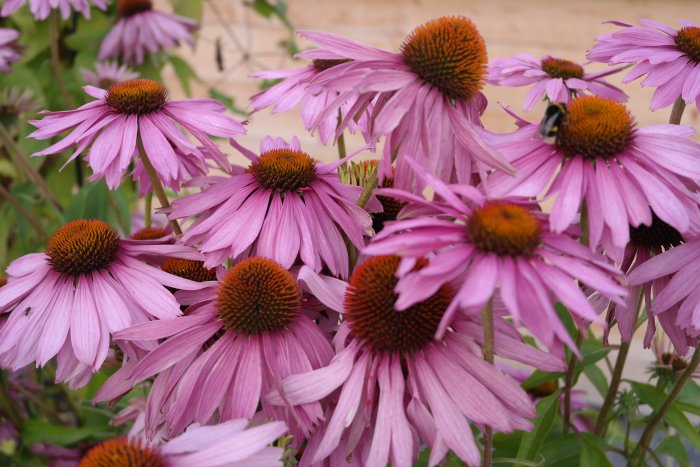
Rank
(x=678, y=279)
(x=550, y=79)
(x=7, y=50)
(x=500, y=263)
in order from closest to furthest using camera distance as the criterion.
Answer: (x=500, y=263), (x=678, y=279), (x=550, y=79), (x=7, y=50)

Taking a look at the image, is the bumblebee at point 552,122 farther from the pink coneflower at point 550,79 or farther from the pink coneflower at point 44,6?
the pink coneflower at point 44,6

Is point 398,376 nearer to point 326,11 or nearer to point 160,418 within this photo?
point 160,418

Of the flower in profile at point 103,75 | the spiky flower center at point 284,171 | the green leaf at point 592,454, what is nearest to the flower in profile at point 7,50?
the flower in profile at point 103,75

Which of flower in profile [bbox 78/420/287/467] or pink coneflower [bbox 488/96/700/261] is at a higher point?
pink coneflower [bbox 488/96/700/261]

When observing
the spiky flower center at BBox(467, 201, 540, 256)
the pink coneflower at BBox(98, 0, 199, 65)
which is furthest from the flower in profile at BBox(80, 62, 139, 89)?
the spiky flower center at BBox(467, 201, 540, 256)

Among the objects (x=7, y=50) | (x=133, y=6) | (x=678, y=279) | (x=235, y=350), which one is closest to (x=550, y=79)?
(x=678, y=279)

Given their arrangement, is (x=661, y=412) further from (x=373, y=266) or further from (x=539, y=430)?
(x=373, y=266)

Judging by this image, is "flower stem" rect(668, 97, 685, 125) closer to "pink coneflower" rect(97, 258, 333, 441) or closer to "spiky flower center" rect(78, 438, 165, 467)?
"pink coneflower" rect(97, 258, 333, 441)

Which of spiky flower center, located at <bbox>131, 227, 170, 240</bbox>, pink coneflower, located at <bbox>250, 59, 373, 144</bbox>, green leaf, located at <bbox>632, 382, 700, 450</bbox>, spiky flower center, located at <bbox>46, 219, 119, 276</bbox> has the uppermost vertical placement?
pink coneflower, located at <bbox>250, 59, 373, 144</bbox>
